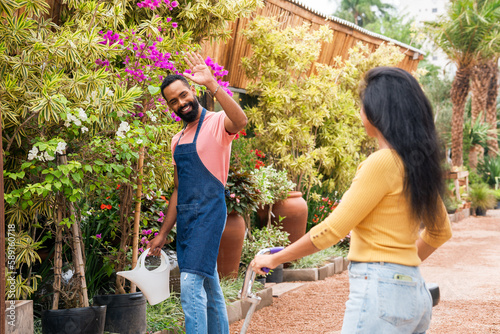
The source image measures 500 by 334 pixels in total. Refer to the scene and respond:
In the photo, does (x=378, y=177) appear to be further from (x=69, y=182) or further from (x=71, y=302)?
(x=71, y=302)

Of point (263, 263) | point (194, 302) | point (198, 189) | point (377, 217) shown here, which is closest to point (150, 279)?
point (194, 302)

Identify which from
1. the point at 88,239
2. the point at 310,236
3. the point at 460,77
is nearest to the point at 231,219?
the point at 88,239

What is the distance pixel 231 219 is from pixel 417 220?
12.3 feet

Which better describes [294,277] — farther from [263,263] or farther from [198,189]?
[263,263]

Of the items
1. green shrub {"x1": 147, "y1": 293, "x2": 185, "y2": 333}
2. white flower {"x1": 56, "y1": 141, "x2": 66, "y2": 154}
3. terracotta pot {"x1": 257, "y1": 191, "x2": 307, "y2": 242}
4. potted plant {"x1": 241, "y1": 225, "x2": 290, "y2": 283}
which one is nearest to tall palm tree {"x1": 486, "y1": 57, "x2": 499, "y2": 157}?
terracotta pot {"x1": 257, "y1": 191, "x2": 307, "y2": 242}

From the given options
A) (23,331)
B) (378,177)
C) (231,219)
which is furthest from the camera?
(231,219)

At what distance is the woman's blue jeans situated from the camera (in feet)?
5.82

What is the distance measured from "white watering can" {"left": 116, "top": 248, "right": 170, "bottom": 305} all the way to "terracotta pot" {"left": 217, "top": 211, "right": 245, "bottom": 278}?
204 cm

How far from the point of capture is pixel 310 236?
1869 millimetres

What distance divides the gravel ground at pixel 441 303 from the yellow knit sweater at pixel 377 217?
119 inches

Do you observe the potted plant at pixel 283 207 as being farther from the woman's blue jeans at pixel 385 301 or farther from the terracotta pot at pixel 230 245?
the woman's blue jeans at pixel 385 301

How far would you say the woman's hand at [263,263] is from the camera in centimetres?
196

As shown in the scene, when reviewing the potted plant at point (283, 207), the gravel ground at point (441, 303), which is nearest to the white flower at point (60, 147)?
the gravel ground at point (441, 303)

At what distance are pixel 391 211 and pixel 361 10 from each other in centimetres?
4508
